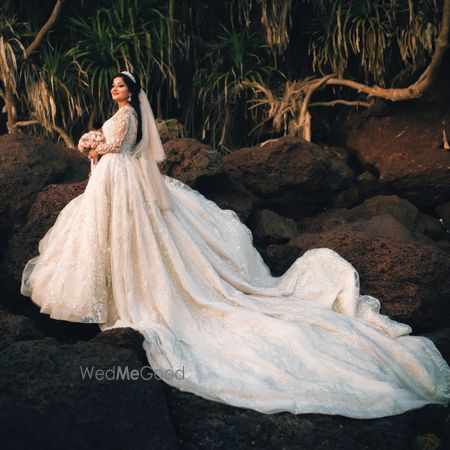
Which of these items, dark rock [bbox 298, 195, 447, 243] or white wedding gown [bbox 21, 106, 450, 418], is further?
dark rock [bbox 298, 195, 447, 243]

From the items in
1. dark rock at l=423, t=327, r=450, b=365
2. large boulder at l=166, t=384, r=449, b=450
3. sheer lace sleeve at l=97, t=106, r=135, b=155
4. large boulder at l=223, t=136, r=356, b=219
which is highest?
sheer lace sleeve at l=97, t=106, r=135, b=155

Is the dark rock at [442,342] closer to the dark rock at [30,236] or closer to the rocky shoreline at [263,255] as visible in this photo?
the rocky shoreline at [263,255]

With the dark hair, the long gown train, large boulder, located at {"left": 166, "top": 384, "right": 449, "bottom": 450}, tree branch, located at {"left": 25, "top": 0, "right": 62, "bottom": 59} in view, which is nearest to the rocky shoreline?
large boulder, located at {"left": 166, "top": 384, "right": 449, "bottom": 450}

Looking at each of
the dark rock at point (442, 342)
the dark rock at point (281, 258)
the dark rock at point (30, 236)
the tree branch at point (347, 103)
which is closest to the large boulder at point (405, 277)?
the dark rock at point (442, 342)

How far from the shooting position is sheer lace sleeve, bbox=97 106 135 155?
6.74 m

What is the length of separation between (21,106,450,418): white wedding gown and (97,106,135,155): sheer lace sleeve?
11mm

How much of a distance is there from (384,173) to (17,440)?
20.7ft

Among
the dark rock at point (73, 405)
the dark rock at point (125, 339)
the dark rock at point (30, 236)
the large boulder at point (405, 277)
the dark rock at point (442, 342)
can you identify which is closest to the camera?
the dark rock at point (73, 405)

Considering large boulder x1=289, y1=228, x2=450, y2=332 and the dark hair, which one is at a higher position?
the dark hair

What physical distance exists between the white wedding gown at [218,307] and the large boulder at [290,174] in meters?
2.03

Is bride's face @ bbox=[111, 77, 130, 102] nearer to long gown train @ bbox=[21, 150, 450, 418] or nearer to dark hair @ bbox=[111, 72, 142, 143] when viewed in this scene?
dark hair @ bbox=[111, 72, 142, 143]

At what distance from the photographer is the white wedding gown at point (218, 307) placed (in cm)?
571

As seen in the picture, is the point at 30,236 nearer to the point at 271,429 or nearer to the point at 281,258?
the point at 281,258

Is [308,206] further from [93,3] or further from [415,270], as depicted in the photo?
[93,3]
